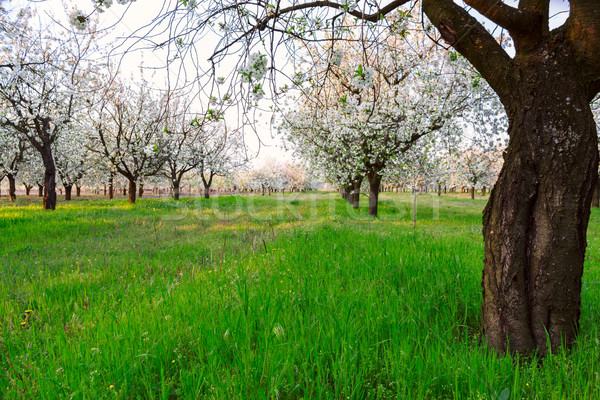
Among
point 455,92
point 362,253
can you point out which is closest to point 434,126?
point 455,92

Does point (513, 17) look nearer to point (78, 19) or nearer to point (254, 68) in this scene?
point (254, 68)

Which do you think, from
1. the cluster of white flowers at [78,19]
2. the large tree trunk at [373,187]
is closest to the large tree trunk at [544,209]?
the cluster of white flowers at [78,19]

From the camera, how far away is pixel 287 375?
179cm

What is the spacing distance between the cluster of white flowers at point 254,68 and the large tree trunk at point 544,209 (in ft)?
6.63

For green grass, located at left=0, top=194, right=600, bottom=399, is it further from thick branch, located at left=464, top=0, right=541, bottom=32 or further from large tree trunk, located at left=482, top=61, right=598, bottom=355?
thick branch, located at left=464, top=0, right=541, bottom=32

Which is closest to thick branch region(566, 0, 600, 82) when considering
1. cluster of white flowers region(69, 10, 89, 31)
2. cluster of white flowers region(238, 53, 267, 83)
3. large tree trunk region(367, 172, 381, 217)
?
cluster of white flowers region(238, 53, 267, 83)

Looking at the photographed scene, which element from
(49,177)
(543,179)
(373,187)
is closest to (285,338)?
(543,179)

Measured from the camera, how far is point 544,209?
187cm

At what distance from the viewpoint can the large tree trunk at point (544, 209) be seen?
1833mm

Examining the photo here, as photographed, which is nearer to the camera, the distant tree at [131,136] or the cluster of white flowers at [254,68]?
the cluster of white flowers at [254,68]

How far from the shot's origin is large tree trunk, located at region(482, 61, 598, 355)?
1.83 m

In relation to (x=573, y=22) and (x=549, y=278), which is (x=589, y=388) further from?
(x=573, y=22)

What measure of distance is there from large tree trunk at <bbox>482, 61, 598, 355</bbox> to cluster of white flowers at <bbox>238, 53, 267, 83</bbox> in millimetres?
2021

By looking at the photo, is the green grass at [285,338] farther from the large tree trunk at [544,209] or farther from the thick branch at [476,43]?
the thick branch at [476,43]
